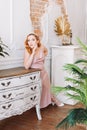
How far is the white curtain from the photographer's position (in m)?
5.28

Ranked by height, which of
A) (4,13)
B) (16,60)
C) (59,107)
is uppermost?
(4,13)

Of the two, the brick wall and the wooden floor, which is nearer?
the wooden floor

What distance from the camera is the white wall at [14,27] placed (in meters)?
3.47

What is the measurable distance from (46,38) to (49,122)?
1732 mm

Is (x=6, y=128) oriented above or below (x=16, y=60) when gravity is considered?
below

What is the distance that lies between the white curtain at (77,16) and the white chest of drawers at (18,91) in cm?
232

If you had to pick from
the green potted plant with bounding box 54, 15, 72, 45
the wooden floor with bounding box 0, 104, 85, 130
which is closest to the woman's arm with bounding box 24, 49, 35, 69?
the wooden floor with bounding box 0, 104, 85, 130

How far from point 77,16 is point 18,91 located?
3.23 m

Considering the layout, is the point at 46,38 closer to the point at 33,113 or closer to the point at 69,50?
the point at 69,50

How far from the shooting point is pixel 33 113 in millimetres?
3889

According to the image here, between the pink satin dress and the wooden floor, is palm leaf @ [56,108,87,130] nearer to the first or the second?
the wooden floor

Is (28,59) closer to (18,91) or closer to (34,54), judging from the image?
(34,54)

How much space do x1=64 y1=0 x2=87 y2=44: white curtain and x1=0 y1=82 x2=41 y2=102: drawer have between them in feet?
7.91

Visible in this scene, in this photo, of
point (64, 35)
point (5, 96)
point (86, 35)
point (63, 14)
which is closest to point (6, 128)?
point (5, 96)
